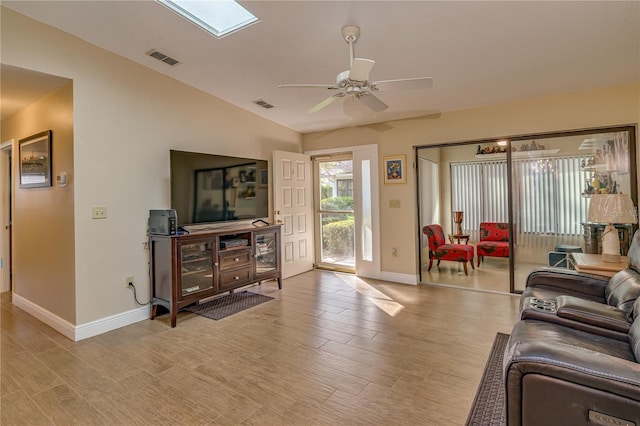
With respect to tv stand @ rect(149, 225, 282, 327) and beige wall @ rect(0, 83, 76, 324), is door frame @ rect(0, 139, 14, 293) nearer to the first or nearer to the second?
beige wall @ rect(0, 83, 76, 324)

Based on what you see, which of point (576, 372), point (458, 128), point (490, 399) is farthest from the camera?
point (458, 128)

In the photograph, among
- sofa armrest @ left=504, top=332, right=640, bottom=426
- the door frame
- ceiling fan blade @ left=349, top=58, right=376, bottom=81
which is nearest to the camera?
sofa armrest @ left=504, top=332, right=640, bottom=426

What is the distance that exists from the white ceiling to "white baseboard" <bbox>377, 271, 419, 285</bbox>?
249cm

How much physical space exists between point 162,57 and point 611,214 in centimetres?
443

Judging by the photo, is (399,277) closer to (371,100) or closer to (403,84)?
(371,100)

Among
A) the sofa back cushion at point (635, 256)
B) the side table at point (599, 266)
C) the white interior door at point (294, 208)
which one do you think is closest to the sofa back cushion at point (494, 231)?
the side table at point (599, 266)

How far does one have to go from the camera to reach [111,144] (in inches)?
125

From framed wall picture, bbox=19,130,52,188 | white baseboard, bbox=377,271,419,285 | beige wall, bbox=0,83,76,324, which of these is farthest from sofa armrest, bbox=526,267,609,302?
framed wall picture, bbox=19,130,52,188

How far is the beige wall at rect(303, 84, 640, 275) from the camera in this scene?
11.3 ft

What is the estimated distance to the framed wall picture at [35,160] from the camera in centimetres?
324

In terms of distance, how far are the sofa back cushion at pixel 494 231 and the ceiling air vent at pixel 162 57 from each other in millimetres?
5307

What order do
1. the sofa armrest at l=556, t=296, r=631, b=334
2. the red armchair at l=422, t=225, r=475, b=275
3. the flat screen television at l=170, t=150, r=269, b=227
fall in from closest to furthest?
1. the sofa armrest at l=556, t=296, r=631, b=334
2. the flat screen television at l=170, t=150, r=269, b=227
3. the red armchair at l=422, t=225, r=475, b=275

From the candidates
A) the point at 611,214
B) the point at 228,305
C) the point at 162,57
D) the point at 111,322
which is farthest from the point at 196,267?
the point at 611,214

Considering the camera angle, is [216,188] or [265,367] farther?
[216,188]
